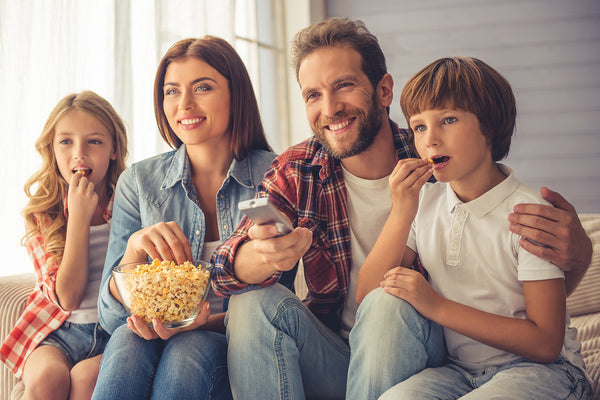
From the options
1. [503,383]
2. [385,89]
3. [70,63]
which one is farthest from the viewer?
[70,63]

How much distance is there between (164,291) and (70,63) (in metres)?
1.25

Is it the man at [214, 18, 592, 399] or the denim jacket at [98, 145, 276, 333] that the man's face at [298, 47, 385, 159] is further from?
the denim jacket at [98, 145, 276, 333]

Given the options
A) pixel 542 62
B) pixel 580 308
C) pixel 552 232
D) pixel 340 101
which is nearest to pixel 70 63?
pixel 340 101

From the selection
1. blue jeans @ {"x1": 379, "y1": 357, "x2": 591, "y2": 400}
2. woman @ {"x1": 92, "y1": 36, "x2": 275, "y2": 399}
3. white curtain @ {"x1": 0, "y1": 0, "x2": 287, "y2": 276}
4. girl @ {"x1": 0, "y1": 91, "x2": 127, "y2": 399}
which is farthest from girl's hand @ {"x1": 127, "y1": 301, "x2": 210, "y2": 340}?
white curtain @ {"x1": 0, "y1": 0, "x2": 287, "y2": 276}

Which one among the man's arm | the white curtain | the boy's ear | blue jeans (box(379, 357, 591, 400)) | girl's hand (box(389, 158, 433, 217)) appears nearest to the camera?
blue jeans (box(379, 357, 591, 400))

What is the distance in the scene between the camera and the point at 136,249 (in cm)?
142

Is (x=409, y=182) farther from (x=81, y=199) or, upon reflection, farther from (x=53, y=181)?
(x=53, y=181)

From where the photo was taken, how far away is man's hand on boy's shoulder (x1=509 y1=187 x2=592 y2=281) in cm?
116

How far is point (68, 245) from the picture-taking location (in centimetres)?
171

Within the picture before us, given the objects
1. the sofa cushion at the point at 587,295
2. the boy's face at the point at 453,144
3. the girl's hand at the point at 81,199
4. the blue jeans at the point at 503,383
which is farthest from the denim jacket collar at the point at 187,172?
the sofa cushion at the point at 587,295

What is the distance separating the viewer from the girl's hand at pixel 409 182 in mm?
1270

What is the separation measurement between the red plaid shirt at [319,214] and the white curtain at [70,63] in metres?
0.90

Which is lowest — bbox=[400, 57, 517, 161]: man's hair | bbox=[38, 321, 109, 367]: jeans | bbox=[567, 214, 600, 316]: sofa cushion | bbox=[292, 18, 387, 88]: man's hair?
bbox=[38, 321, 109, 367]: jeans

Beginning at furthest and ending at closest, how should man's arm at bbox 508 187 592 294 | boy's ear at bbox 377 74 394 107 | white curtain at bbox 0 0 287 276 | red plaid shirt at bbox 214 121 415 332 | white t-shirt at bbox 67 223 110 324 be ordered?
white curtain at bbox 0 0 287 276, white t-shirt at bbox 67 223 110 324, boy's ear at bbox 377 74 394 107, red plaid shirt at bbox 214 121 415 332, man's arm at bbox 508 187 592 294
